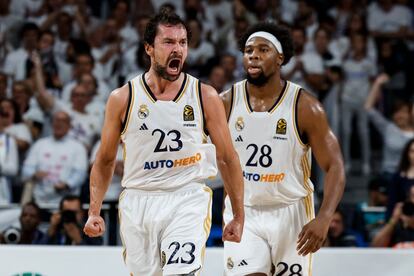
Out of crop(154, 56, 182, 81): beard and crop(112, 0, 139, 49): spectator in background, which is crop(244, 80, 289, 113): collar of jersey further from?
crop(112, 0, 139, 49): spectator in background

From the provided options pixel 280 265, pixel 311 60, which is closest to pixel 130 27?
pixel 311 60

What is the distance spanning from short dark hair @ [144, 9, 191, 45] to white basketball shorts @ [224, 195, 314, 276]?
4.14ft

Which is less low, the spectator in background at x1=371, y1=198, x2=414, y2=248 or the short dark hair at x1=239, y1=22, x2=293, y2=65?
the short dark hair at x1=239, y1=22, x2=293, y2=65

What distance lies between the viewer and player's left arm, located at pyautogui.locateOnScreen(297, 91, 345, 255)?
6094mm

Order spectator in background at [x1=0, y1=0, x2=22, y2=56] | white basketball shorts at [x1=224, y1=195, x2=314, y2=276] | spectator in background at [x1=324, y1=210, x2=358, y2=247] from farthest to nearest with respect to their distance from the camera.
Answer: spectator in background at [x1=0, y1=0, x2=22, y2=56] < spectator in background at [x1=324, y1=210, x2=358, y2=247] < white basketball shorts at [x1=224, y1=195, x2=314, y2=276]

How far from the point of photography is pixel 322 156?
251 inches

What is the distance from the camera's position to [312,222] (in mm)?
6102

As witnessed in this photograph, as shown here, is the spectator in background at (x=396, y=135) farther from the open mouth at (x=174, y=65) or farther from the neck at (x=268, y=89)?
the open mouth at (x=174, y=65)

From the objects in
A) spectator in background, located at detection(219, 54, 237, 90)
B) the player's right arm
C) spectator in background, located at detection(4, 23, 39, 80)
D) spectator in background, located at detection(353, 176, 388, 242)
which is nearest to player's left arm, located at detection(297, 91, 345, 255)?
the player's right arm

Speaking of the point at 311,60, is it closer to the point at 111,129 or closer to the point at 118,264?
the point at 118,264

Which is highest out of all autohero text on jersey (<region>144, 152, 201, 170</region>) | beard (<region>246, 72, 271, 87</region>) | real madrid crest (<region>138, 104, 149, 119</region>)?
beard (<region>246, 72, 271, 87</region>)

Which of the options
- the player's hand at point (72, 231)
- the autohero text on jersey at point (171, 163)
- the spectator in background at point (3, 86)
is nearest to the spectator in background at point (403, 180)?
the player's hand at point (72, 231)

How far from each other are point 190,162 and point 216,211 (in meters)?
3.52

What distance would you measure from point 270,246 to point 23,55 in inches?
244
